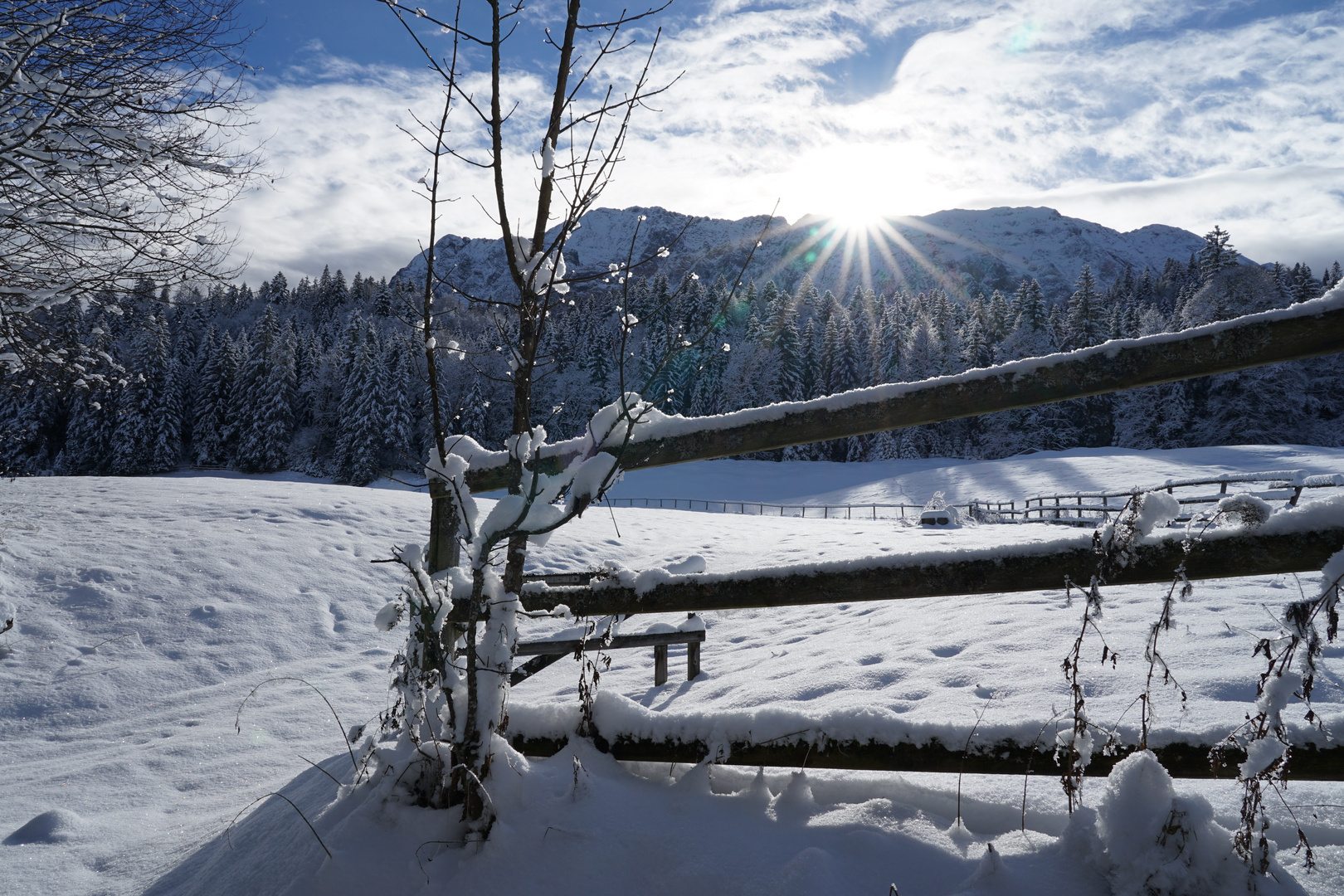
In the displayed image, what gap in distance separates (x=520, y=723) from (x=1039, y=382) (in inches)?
85.5

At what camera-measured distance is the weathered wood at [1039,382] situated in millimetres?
1711

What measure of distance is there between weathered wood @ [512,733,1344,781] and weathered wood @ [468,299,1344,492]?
1019 mm

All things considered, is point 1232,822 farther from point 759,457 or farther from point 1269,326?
point 759,457

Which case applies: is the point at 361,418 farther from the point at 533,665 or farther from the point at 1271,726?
the point at 1271,726

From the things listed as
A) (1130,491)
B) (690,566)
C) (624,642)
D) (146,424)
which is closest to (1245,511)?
(690,566)

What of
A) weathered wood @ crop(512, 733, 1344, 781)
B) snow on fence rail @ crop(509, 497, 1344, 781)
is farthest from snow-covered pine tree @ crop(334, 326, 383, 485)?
weathered wood @ crop(512, 733, 1344, 781)

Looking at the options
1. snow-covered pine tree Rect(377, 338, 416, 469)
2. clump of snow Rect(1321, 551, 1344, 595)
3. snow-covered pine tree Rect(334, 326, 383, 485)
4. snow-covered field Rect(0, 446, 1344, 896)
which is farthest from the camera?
snow-covered pine tree Rect(377, 338, 416, 469)

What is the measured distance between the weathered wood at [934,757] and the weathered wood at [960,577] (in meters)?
0.48

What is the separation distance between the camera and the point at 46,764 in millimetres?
4637

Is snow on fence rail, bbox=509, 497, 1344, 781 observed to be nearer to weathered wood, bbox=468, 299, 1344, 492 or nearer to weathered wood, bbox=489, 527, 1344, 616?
weathered wood, bbox=489, 527, 1344, 616

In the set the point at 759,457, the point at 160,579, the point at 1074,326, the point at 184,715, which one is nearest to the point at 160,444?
the point at 759,457

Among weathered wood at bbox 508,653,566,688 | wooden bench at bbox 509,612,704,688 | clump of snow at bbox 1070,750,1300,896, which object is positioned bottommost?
wooden bench at bbox 509,612,704,688

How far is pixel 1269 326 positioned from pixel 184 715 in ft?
25.0

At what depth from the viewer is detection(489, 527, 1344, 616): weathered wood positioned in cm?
161
